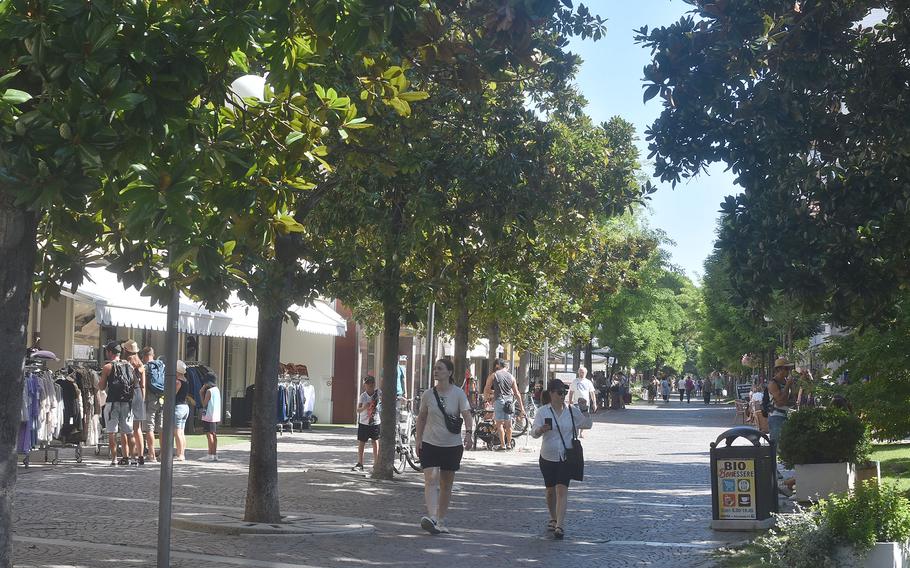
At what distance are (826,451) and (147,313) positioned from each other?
12.3m

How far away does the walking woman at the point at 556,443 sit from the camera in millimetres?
12477

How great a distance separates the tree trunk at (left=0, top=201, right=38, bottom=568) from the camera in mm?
6582

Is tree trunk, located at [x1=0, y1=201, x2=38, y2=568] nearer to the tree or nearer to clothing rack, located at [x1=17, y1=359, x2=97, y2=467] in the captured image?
the tree

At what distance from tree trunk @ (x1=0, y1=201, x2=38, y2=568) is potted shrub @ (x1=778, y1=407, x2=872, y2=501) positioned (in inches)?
394

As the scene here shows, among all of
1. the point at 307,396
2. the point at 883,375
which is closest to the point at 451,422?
the point at 883,375

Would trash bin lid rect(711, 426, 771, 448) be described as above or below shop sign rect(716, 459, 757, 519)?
above

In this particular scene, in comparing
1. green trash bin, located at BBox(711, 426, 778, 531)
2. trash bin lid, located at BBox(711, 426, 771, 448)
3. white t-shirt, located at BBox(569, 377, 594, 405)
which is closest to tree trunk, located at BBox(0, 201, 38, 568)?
green trash bin, located at BBox(711, 426, 778, 531)

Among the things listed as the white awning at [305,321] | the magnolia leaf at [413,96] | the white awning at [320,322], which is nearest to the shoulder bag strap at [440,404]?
the magnolia leaf at [413,96]

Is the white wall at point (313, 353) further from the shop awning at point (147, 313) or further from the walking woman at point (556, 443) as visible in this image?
the walking woman at point (556, 443)

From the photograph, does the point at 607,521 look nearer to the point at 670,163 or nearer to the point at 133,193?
the point at 670,163

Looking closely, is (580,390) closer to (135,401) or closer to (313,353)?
(313,353)

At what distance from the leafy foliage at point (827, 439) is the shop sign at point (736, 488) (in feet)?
5.35

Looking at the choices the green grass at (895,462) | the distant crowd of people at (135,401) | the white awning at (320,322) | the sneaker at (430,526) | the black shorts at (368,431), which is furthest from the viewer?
the white awning at (320,322)

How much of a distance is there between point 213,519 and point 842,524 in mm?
6585
